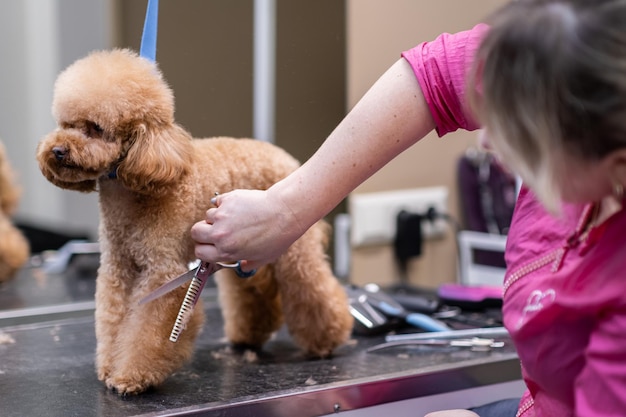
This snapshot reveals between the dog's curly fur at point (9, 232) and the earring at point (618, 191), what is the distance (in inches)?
41.3

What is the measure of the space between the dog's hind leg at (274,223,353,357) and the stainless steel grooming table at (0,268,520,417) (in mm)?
26

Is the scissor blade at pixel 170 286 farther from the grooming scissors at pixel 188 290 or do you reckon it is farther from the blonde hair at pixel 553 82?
the blonde hair at pixel 553 82

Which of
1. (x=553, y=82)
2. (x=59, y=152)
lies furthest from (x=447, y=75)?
(x=59, y=152)

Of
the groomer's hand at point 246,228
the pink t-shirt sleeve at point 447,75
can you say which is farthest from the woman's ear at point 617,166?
the groomer's hand at point 246,228

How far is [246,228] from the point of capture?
759 mm

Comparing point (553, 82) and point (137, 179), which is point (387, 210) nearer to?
point (137, 179)

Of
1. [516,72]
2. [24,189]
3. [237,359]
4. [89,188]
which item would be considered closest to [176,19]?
[89,188]

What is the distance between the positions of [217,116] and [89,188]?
28 cm

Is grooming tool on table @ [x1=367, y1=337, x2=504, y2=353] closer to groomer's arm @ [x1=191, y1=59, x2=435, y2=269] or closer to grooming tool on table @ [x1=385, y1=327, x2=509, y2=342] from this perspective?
grooming tool on table @ [x1=385, y1=327, x2=509, y2=342]

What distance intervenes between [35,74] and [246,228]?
1.09 meters

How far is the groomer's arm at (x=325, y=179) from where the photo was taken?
0.74 metres

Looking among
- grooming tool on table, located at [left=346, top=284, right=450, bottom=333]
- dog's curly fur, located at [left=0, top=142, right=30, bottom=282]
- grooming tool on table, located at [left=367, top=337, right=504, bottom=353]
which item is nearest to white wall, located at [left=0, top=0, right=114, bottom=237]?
dog's curly fur, located at [left=0, top=142, right=30, bottom=282]

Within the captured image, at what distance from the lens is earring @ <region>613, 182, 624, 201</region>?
527 mm

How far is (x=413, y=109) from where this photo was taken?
743mm
